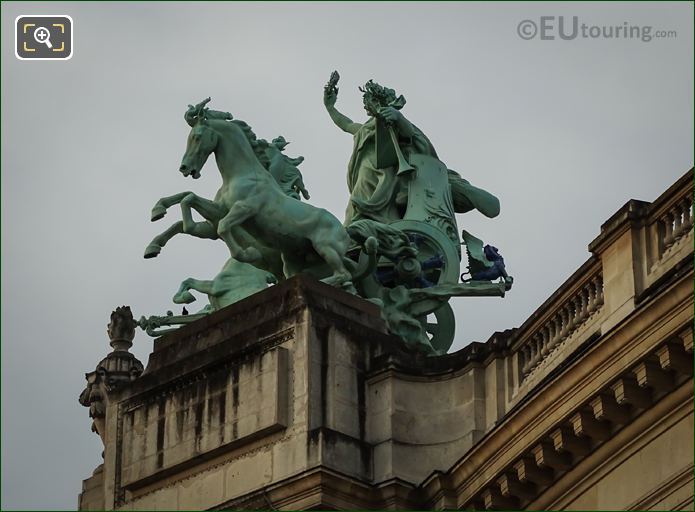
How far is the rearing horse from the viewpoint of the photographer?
33750mm

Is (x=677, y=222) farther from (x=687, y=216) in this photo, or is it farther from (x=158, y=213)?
(x=158, y=213)

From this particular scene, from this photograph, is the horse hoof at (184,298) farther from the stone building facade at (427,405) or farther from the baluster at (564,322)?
the baluster at (564,322)

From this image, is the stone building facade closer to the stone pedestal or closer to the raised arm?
the stone pedestal

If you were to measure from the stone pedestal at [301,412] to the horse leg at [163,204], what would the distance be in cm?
176

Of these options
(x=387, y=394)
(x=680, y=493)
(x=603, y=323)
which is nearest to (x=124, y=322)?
(x=387, y=394)

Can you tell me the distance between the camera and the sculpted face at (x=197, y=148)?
34031 mm

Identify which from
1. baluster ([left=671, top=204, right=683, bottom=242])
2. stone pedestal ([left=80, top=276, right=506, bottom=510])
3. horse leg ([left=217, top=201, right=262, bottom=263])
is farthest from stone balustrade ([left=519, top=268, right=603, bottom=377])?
horse leg ([left=217, top=201, right=262, bottom=263])

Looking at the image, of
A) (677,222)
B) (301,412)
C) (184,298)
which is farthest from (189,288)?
(677,222)

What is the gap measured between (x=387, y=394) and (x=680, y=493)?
615 cm

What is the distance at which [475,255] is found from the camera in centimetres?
3619

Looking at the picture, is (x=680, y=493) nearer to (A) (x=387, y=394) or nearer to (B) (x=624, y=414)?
(B) (x=624, y=414)

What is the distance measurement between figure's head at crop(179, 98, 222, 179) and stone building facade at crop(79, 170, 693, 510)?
7.00ft

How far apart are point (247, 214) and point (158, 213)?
1.26m

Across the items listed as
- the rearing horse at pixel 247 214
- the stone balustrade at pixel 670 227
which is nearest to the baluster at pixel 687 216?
the stone balustrade at pixel 670 227
